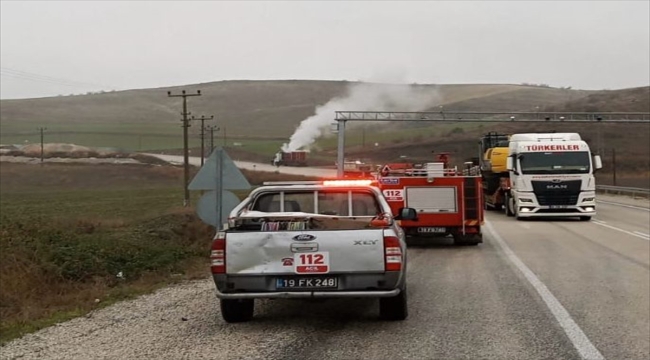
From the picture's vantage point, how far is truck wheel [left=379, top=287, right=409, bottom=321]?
8.16 m

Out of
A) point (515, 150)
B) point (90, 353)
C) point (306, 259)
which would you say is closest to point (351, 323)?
point (306, 259)

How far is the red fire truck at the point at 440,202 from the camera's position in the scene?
1828 cm

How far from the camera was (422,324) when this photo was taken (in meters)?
8.06

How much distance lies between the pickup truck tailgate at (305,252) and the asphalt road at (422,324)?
0.69 metres

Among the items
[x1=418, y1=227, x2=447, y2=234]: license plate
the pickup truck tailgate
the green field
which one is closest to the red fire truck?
[x1=418, y1=227, x2=447, y2=234]: license plate

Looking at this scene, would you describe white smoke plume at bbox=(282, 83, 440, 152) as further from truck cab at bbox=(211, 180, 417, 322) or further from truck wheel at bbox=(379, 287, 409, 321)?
truck cab at bbox=(211, 180, 417, 322)

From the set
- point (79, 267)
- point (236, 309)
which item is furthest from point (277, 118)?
point (236, 309)

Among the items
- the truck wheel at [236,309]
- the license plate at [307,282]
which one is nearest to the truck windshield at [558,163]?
the truck wheel at [236,309]

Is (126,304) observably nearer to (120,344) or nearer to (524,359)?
(120,344)

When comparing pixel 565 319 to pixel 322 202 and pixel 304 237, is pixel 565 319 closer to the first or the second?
pixel 304 237

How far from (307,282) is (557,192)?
A: 21.3m

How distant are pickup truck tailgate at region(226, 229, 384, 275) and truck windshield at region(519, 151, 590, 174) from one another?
821 inches

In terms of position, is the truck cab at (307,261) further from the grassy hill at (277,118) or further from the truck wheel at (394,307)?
the grassy hill at (277,118)

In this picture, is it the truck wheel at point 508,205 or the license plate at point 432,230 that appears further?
the truck wheel at point 508,205
